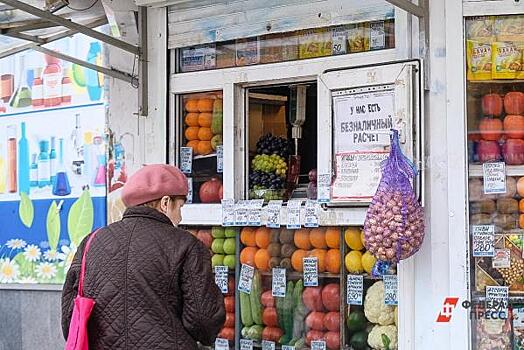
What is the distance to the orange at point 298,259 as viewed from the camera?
5227 mm

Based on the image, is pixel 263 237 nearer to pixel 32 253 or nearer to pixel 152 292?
pixel 152 292

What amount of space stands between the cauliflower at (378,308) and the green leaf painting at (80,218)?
277 centimetres

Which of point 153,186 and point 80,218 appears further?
point 80,218

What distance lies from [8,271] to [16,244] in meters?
0.25

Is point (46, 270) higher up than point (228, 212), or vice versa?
point (228, 212)

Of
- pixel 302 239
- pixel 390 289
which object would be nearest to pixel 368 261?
pixel 390 289

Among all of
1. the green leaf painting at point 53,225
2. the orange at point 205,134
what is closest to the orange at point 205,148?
the orange at point 205,134

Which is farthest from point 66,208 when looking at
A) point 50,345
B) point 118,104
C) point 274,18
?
point 274,18

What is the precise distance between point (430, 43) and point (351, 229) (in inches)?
41.0

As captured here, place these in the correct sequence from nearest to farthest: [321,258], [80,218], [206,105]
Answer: [321,258]
[206,105]
[80,218]

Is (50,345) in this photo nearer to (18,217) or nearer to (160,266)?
(18,217)

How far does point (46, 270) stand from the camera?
7410mm

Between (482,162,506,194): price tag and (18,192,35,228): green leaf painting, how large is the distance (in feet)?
13.2

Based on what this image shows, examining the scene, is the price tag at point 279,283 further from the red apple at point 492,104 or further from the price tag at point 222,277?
the red apple at point 492,104
